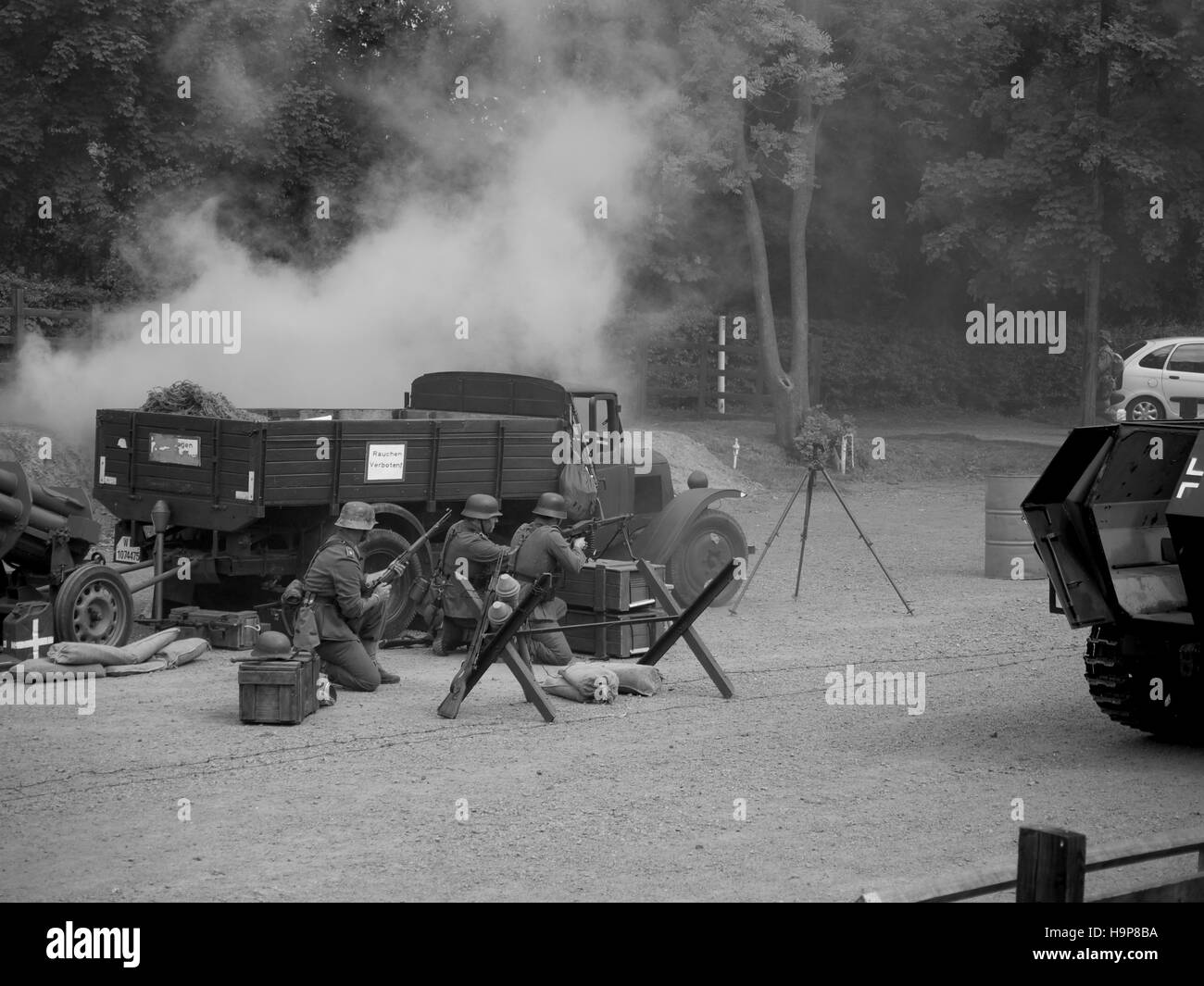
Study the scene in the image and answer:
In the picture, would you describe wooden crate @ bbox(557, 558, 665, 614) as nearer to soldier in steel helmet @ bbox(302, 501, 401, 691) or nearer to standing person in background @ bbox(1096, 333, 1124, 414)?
soldier in steel helmet @ bbox(302, 501, 401, 691)

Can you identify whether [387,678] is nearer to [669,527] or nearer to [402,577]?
[402,577]

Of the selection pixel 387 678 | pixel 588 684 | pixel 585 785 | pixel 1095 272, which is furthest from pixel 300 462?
pixel 1095 272

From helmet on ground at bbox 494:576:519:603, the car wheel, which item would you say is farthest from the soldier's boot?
the car wheel

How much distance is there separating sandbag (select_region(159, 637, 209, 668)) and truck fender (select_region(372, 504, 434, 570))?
1675mm

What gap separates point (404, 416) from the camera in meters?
15.1

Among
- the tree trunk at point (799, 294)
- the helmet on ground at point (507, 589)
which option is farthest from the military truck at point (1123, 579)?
the tree trunk at point (799, 294)

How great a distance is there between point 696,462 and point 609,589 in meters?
12.3

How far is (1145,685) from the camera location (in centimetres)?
895

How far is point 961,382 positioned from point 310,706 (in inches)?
1017

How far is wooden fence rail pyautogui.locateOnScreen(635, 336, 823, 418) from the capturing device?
95.6ft

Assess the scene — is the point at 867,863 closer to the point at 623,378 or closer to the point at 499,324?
the point at 499,324

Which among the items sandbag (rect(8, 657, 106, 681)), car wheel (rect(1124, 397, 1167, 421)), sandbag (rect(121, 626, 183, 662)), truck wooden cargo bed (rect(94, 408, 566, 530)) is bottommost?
sandbag (rect(8, 657, 106, 681))

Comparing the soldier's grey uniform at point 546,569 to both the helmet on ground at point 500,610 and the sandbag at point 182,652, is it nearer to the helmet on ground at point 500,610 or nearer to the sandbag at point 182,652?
the helmet on ground at point 500,610
